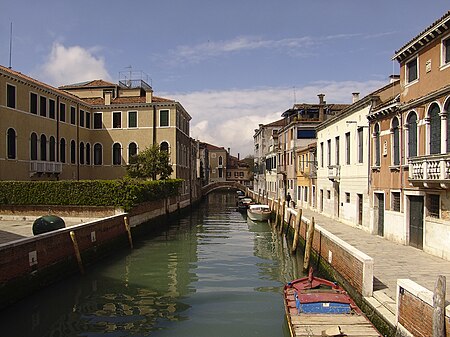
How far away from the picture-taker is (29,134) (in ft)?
80.4

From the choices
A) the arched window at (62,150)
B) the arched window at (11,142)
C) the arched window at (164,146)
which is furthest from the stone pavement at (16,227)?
the arched window at (164,146)

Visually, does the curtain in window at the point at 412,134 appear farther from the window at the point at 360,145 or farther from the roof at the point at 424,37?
the window at the point at 360,145

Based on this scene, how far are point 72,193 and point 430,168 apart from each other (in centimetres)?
1596

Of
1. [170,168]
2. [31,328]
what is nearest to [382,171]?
[31,328]

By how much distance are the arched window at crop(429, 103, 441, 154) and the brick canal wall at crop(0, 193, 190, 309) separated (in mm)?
10637

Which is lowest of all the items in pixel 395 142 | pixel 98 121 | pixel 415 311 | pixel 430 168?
pixel 415 311

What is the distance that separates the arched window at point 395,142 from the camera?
13930 millimetres

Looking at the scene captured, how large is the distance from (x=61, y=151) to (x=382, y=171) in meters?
21.2

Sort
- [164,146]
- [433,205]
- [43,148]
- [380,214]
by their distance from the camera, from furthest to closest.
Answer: [164,146]
[43,148]
[380,214]
[433,205]

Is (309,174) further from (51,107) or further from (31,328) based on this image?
(31,328)

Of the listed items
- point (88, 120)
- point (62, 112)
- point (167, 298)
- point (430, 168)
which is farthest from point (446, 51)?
point (88, 120)

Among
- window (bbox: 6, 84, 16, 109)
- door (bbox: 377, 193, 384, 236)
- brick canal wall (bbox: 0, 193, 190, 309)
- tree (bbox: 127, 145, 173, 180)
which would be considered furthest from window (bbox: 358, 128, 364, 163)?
window (bbox: 6, 84, 16, 109)

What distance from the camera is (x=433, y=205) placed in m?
11.6

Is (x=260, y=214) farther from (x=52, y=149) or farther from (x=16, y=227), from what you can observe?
(x=16, y=227)
